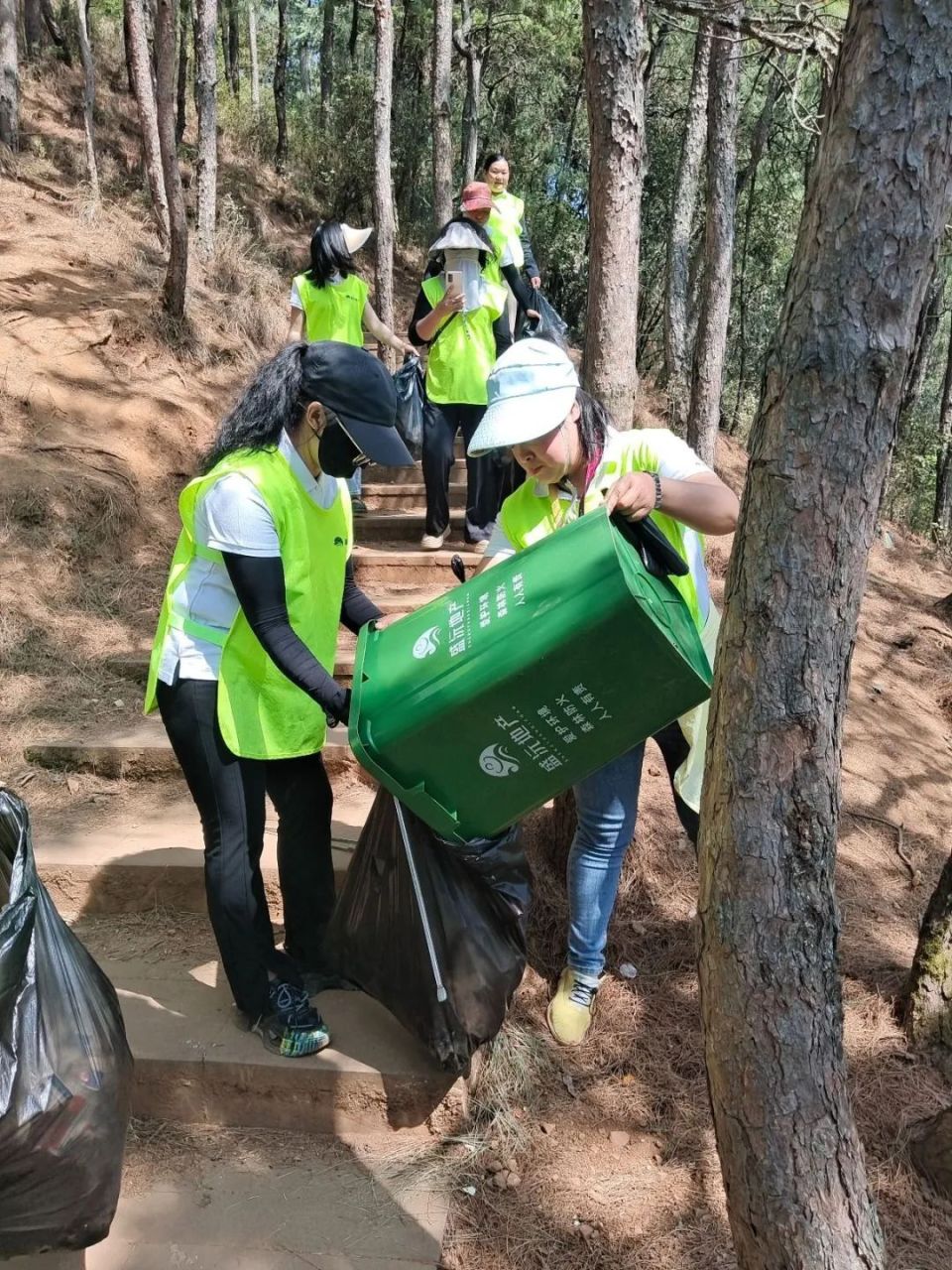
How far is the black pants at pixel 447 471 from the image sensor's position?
506 centimetres

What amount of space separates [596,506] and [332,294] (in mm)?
3382

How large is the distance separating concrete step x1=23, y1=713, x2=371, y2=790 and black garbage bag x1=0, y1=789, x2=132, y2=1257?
6.03 ft

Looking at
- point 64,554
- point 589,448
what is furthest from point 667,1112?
point 64,554

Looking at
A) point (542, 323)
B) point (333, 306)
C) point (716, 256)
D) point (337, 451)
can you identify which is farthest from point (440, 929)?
point (716, 256)

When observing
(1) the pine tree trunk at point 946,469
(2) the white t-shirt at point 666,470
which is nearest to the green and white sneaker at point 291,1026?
(2) the white t-shirt at point 666,470

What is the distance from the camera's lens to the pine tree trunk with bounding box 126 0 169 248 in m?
8.33

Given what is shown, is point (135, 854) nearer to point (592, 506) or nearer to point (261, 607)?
point (261, 607)

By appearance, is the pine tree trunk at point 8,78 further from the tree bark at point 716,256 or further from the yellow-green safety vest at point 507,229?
the yellow-green safety vest at point 507,229

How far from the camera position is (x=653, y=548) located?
2074 millimetres

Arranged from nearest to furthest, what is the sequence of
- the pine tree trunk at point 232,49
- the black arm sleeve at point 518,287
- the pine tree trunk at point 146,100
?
the black arm sleeve at point 518,287 < the pine tree trunk at point 146,100 < the pine tree trunk at point 232,49

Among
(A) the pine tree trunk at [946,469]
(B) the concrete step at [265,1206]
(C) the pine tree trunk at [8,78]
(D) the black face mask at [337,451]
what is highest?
(C) the pine tree trunk at [8,78]

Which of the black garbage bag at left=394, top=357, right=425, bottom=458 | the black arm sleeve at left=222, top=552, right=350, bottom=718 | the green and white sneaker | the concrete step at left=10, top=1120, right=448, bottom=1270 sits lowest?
the concrete step at left=10, top=1120, right=448, bottom=1270

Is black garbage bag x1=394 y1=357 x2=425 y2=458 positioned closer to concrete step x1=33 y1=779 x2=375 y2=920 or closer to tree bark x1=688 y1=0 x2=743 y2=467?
concrete step x1=33 y1=779 x2=375 y2=920

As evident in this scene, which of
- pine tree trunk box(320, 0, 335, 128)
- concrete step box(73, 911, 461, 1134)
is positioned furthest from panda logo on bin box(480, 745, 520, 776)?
pine tree trunk box(320, 0, 335, 128)
